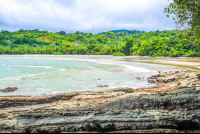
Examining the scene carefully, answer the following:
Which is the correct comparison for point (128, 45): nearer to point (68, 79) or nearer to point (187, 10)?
point (68, 79)

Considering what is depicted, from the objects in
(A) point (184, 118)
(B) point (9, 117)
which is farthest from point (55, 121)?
(A) point (184, 118)

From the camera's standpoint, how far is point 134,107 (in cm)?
543

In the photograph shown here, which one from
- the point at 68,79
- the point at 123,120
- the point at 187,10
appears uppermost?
the point at 187,10

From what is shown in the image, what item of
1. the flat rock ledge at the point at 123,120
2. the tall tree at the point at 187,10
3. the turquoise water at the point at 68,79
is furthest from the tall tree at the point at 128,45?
the flat rock ledge at the point at 123,120

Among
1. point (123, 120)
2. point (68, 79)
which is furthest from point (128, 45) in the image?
point (123, 120)

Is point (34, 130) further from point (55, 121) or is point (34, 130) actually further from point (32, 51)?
point (32, 51)

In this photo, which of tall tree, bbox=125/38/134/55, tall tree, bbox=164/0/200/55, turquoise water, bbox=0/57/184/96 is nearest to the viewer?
tall tree, bbox=164/0/200/55

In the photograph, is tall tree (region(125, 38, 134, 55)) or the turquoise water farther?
tall tree (region(125, 38, 134, 55))

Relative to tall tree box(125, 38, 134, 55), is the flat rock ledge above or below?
below

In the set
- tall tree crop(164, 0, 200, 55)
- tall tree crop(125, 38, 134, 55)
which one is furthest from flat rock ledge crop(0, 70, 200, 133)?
tall tree crop(125, 38, 134, 55)

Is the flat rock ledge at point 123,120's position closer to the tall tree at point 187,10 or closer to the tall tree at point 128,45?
the tall tree at point 187,10

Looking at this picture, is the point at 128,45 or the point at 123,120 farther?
the point at 128,45

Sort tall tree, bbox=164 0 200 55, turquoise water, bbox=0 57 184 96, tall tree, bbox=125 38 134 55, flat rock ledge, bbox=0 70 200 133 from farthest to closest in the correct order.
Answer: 1. tall tree, bbox=125 38 134 55
2. turquoise water, bbox=0 57 184 96
3. tall tree, bbox=164 0 200 55
4. flat rock ledge, bbox=0 70 200 133

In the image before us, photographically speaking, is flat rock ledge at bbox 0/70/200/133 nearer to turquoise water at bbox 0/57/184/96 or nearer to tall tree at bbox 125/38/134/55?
turquoise water at bbox 0/57/184/96
